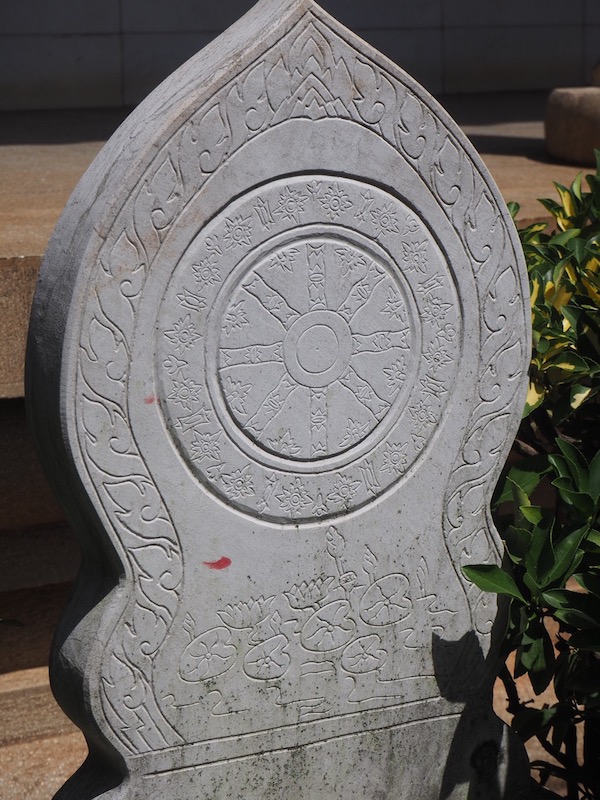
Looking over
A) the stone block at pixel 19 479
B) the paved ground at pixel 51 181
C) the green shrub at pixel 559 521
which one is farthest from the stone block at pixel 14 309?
the green shrub at pixel 559 521

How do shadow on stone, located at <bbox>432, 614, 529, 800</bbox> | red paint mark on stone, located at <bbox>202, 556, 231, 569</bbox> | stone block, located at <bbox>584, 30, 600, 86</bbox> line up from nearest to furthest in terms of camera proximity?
red paint mark on stone, located at <bbox>202, 556, 231, 569</bbox> → shadow on stone, located at <bbox>432, 614, 529, 800</bbox> → stone block, located at <bbox>584, 30, 600, 86</bbox>

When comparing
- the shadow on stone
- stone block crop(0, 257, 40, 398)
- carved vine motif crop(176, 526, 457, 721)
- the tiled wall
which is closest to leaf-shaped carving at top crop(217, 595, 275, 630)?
carved vine motif crop(176, 526, 457, 721)

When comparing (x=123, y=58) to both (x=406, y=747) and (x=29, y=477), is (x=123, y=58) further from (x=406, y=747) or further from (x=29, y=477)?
(x=406, y=747)

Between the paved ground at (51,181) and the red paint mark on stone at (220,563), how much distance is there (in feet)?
2.84

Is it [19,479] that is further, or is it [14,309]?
[19,479]

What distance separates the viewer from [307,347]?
1726 mm

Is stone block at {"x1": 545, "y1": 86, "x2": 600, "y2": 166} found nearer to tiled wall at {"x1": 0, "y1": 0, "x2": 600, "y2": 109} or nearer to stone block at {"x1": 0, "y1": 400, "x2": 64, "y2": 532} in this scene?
tiled wall at {"x1": 0, "y1": 0, "x2": 600, "y2": 109}

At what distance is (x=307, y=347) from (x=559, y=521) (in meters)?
0.65

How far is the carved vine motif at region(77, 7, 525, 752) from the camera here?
155 centimetres

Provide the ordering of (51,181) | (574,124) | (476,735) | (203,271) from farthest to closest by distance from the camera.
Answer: (574,124), (51,181), (476,735), (203,271)

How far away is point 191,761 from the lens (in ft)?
5.71

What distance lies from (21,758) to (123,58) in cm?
423

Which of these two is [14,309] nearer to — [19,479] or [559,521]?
[19,479]

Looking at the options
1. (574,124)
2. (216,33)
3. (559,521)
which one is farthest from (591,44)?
(559,521)
